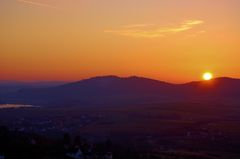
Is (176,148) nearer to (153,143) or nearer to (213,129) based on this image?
(153,143)

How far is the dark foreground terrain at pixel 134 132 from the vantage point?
199ft

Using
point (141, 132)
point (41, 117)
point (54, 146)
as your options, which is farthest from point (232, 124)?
point (54, 146)

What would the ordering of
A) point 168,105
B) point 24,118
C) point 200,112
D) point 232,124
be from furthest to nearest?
1. point 168,105
2. point 200,112
3. point 24,118
4. point 232,124

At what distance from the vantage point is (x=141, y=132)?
371 feet

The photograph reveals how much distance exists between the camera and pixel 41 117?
141m

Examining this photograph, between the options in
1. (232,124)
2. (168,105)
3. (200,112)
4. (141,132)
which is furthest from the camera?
(168,105)

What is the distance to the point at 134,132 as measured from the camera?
11275 centimetres

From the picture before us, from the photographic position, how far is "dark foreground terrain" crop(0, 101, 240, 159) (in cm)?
6069

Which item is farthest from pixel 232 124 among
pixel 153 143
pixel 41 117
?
pixel 41 117

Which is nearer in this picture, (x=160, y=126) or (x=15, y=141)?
(x=15, y=141)

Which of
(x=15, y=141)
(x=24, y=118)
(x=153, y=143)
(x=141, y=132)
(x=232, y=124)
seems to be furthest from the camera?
(x=24, y=118)

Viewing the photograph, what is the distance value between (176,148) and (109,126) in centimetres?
3607

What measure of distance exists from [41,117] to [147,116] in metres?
28.9

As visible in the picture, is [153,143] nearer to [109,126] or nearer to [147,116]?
[109,126]
